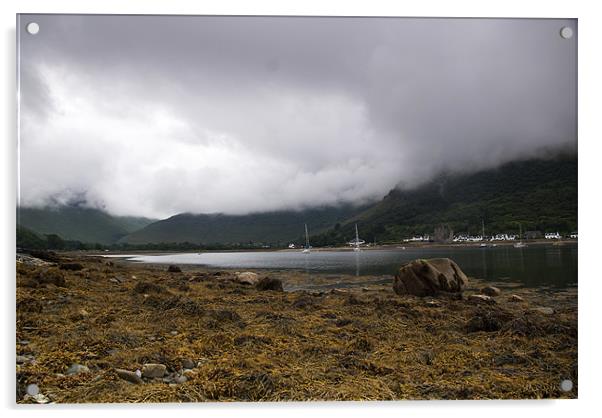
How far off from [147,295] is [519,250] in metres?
3.95

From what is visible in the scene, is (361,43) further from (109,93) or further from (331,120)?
(109,93)

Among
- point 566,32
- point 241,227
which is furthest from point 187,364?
point 566,32

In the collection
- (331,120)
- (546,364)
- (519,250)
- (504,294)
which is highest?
(331,120)

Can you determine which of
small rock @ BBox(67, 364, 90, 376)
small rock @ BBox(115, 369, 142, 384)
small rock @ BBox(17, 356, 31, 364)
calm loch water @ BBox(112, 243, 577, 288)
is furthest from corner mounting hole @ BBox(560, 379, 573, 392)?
small rock @ BBox(17, 356, 31, 364)

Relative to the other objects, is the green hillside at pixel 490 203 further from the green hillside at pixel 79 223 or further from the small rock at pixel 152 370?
the green hillside at pixel 79 223

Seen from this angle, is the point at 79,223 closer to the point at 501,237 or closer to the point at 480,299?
the point at 480,299

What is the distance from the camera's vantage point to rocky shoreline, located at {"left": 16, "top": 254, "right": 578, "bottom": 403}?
279 centimetres

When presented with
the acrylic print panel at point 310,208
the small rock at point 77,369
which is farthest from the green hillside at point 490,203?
the small rock at point 77,369

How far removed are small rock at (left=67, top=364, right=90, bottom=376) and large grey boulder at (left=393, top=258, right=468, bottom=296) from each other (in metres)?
2.94

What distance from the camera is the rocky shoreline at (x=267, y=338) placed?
2793mm

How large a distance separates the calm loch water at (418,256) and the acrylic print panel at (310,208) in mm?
22

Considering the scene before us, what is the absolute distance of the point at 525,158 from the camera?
3.34 meters

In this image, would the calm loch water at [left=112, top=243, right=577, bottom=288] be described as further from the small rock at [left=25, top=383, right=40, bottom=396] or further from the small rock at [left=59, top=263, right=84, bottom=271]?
the small rock at [left=25, top=383, right=40, bottom=396]
